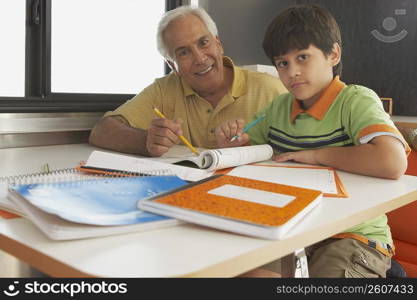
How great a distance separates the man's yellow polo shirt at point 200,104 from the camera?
5.74 ft

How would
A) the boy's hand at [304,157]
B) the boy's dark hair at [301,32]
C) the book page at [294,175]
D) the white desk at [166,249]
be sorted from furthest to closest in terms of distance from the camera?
the boy's dark hair at [301,32], the boy's hand at [304,157], the book page at [294,175], the white desk at [166,249]

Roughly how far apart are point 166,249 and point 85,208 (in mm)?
135

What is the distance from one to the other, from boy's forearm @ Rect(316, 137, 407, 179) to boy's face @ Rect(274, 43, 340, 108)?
250 millimetres

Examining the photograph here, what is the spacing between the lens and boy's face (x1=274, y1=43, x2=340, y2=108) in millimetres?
A: 1249

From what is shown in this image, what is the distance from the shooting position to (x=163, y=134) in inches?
51.1

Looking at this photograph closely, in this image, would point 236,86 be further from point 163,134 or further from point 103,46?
point 103,46

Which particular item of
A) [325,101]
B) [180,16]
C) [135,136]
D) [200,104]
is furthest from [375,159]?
[180,16]

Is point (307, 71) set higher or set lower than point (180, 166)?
higher

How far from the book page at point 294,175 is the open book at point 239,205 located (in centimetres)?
14

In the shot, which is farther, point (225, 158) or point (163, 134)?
point (163, 134)

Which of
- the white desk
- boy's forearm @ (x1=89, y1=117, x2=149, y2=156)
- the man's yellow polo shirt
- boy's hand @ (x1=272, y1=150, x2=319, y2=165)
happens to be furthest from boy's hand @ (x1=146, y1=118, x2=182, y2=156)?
the white desk

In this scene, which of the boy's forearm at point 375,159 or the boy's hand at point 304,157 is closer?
the boy's forearm at point 375,159

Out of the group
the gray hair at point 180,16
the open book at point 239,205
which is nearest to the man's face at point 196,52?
the gray hair at point 180,16

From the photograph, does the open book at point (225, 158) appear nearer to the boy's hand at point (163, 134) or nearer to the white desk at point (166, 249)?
the boy's hand at point (163, 134)
